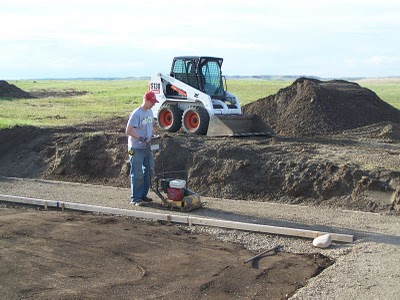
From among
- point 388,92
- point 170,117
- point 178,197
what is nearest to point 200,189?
point 178,197

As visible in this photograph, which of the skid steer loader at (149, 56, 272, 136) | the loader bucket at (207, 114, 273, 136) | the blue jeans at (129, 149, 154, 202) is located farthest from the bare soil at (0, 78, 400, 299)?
the skid steer loader at (149, 56, 272, 136)

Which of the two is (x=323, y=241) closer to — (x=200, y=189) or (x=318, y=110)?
(x=200, y=189)

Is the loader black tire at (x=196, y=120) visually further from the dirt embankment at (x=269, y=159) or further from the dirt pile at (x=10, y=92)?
the dirt pile at (x=10, y=92)

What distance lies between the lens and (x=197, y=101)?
17.0 metres

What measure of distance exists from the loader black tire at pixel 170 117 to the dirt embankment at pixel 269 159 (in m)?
2.38

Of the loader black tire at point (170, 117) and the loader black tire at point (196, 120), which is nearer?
the loader black tire at point (196, 120)

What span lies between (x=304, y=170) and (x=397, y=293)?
18.1ft

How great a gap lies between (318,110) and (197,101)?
4.70 m

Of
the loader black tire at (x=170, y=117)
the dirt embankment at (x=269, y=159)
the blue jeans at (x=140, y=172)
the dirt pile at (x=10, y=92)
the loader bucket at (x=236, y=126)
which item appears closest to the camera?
the blue jeans at (x=140, y=172)

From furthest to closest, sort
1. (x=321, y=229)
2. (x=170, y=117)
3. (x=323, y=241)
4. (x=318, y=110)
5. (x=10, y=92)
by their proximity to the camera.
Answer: (x=10, y=92)
(x=318, y=110)
(x=170, y=117)
(x=321, y=229)
(x=323, y=241)

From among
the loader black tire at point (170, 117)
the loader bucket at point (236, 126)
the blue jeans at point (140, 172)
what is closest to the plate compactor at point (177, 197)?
the blue jeans at point (140, 172)

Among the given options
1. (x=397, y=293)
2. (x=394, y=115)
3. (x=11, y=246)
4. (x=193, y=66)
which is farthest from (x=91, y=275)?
(x=394, y=115)

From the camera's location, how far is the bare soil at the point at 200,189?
6.66 metres

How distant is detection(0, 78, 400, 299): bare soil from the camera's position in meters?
6.66
